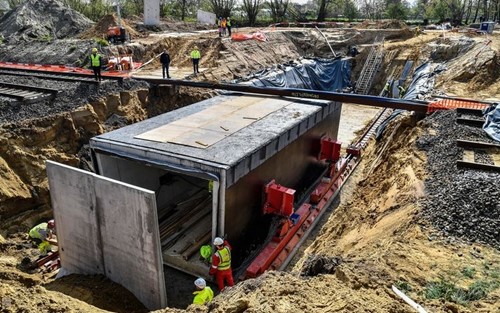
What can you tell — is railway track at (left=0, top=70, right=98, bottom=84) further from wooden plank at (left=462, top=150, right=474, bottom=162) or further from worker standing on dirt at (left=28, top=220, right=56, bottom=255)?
wooden plank at (left=462, top=150, right=474, bottom=162)

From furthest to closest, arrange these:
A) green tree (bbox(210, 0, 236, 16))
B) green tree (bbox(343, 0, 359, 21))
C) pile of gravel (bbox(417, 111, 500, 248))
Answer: green tree (bbox(343, 0, 359, 21)) < green tree (bbox(210, 0, 236, 16)) < pile of gravel (bbox(417, 111, 500, 248))

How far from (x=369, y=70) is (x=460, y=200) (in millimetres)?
21520

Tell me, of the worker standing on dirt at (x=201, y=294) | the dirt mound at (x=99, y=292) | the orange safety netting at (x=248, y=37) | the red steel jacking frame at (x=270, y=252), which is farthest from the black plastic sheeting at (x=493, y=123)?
the orange safety netting at (x=248, y=37)

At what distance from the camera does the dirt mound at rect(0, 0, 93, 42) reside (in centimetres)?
3011

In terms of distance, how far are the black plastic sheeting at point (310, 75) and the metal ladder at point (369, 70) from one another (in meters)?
0.97

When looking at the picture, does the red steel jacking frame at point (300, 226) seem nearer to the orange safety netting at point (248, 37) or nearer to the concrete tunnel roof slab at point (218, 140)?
the concrete tunnel roof slab at point (218, 140)

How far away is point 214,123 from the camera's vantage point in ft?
34.7

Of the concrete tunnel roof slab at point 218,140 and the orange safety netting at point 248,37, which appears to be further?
the orange safety netting at point 248,37

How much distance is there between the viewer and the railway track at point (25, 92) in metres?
13.0

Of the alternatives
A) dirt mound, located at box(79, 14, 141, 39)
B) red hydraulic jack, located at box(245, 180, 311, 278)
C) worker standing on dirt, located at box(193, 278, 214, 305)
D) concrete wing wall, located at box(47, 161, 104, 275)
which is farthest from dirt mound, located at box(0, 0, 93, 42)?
worker standing on dirt, located at box(193, 278, 214, 305)

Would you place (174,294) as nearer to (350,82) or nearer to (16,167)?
(16,167)

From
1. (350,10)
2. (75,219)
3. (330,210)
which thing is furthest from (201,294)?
(350,10)

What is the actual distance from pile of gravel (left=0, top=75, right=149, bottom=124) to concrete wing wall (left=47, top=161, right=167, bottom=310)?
18.5ft

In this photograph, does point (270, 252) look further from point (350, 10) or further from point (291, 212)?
point (350, 10)
